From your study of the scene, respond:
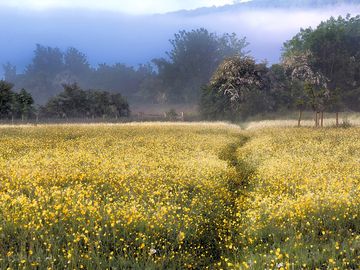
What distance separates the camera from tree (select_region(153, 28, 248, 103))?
12382cm

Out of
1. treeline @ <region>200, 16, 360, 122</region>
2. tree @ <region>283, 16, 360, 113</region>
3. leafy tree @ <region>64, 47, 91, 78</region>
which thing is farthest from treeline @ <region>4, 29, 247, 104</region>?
tree @ <region>283, 16, 360, 113</region>

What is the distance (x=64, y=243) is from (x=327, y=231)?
5.13 m

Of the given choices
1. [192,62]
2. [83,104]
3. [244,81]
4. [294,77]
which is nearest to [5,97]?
[83,104]

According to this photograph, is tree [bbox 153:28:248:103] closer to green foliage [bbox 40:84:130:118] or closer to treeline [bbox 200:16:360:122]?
treeline [bbox 200:16:360:122]

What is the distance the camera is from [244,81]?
65.5m

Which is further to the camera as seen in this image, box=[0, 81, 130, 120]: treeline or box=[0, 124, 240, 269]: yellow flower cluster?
box=[0, 81, 130, 120]: treeline

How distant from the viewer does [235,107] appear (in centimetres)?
7144

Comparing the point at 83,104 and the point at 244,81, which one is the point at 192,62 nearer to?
the point at 83,104

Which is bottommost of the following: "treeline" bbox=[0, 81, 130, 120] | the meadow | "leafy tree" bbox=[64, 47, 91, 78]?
the meadow

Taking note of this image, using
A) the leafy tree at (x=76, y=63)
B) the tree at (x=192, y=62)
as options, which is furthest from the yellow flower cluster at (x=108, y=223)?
the leafy tree at (x=76, y=63)

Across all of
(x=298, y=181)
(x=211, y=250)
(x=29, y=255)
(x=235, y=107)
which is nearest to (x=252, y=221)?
(x=211, y=250)

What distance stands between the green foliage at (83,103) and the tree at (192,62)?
42.5 m

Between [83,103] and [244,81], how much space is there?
33.9 metres

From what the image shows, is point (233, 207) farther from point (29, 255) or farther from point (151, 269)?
point (29, 255)
